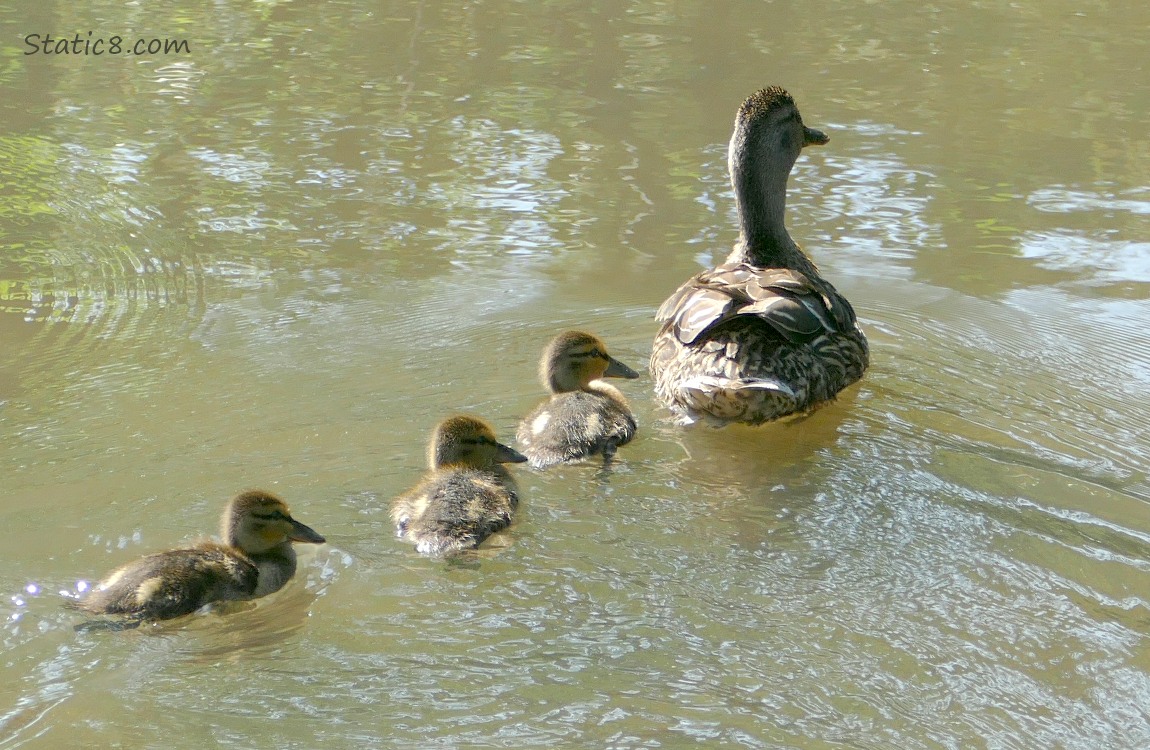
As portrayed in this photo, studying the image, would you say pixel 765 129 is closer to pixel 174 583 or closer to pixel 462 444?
pixel 462 444

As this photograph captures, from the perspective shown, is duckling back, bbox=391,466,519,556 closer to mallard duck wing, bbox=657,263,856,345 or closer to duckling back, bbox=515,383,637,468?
duckling back, bbox=515,383,637,468

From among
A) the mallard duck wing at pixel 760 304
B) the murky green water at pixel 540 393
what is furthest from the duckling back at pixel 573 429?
the mallard duck wing at pixel 760 304

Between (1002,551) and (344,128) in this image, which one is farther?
(344,128)

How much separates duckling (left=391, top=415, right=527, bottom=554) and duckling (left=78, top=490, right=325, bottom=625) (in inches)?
13.2

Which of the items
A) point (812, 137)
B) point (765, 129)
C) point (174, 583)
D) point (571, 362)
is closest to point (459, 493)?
point (174, 583)

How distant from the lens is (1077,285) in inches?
251

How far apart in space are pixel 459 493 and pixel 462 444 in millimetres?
363

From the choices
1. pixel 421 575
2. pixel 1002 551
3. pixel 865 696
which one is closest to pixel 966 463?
pixel 1002 551

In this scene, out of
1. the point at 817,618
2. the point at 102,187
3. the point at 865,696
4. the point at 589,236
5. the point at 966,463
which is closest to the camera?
the point at 865,696

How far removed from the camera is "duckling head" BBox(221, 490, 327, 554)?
13.5 ft

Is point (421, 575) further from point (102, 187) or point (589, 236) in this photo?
point (102, 187)

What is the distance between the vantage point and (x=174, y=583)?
381 centimetres

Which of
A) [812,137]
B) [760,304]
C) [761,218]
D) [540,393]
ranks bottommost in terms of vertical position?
[540,393]

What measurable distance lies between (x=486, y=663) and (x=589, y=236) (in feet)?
13.0
